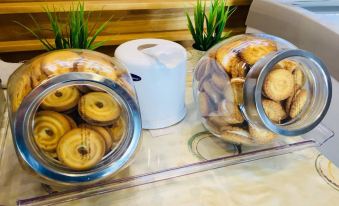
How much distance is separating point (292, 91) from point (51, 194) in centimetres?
35

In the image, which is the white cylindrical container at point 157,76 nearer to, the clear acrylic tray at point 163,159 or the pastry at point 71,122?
the clear acrylic tray at point 163,159

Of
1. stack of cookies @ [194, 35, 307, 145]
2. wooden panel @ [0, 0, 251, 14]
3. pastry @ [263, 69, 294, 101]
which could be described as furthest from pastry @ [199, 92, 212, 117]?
wooden panel @ [0, 0, 251, 14]

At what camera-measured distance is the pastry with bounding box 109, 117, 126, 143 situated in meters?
0.38

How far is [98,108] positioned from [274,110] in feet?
0.77

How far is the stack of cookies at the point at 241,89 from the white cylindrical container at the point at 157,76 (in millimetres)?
55

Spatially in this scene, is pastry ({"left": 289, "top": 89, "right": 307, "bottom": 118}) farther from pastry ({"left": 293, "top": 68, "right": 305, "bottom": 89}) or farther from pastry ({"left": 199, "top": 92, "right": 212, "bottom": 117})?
pastry ({"left": 199, "top": 92, "right": 212, "bottom": 117})

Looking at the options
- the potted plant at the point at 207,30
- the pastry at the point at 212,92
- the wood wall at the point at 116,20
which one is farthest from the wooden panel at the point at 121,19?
the pastry at the point at 212,92

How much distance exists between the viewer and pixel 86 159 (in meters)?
0.36

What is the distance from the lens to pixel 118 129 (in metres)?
0.38

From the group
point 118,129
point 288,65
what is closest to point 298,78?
point 288,65

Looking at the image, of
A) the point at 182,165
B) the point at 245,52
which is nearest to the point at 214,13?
the point at 245,52

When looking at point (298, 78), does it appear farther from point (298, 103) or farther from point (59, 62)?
point (59, 62)

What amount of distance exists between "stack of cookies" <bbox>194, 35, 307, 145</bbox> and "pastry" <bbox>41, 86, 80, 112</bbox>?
0.21m

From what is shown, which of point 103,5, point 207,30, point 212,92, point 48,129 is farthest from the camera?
point 103,5
